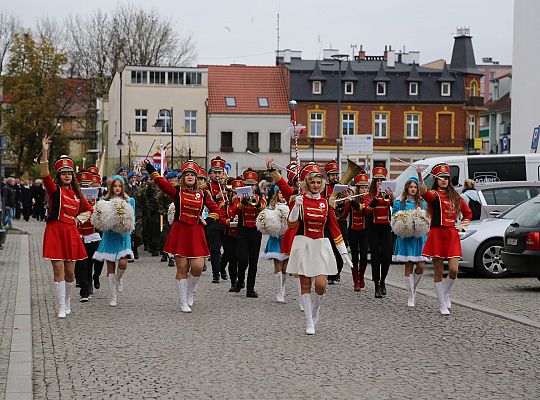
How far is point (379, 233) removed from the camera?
50.5 feet

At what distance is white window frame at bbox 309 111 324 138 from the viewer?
74.2 m

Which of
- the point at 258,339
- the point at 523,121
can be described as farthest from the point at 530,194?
the point at 523,121

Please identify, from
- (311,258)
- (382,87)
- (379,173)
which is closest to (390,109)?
(382,87)

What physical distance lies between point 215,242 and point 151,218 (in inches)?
255

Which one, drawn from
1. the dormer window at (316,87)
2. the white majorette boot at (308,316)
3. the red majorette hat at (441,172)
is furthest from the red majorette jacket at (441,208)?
the dormer window at (316,87)

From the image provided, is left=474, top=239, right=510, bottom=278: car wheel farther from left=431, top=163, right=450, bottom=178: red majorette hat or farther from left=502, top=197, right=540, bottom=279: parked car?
left=431, top=163, right=450, bottom=178: red majorette hat

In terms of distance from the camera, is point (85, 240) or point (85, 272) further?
point (85, 240)

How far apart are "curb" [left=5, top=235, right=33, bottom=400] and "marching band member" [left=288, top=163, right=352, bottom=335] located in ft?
9.77

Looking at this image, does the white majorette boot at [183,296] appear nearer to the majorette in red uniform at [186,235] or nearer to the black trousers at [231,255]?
the majorette in red uniform at [186,235]

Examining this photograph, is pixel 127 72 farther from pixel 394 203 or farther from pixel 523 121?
pixel 394 203

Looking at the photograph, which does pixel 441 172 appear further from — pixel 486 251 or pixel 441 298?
pixel 486 251

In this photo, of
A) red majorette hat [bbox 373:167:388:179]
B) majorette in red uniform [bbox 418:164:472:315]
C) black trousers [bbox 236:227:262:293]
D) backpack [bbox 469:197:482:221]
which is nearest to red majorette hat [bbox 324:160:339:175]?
red majorette hat [bbox 373:167:388:179]

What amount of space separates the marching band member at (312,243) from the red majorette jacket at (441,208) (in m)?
2.04

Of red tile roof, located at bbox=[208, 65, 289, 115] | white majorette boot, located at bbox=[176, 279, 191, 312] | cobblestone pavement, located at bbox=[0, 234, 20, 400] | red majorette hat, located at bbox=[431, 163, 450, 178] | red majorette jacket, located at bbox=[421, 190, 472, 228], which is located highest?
red tile roof, located at bbox=[208, 65, 289, 115]
